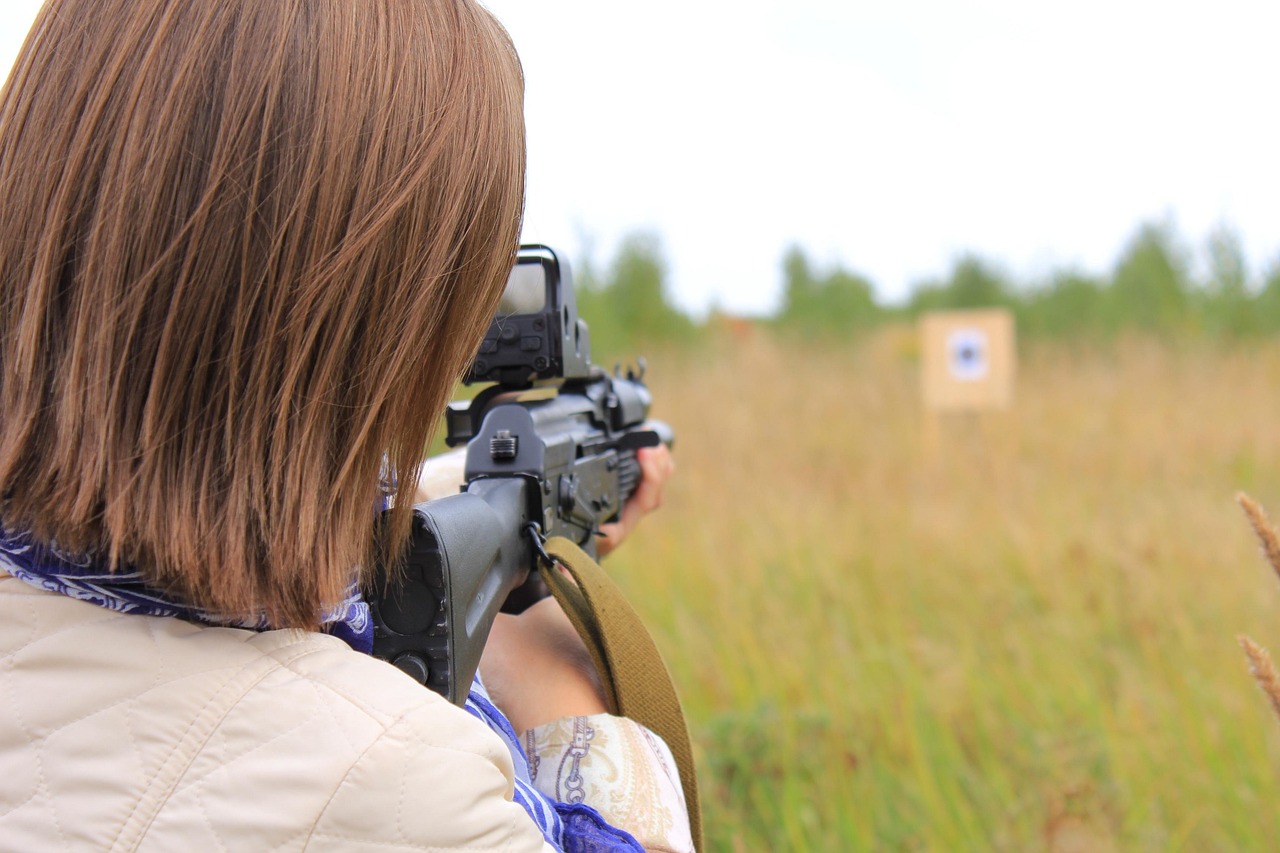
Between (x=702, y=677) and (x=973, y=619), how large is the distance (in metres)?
0.80

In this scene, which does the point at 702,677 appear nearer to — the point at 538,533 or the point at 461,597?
the point at 538,533

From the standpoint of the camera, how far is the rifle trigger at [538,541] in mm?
861

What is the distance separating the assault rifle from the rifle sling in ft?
0.16

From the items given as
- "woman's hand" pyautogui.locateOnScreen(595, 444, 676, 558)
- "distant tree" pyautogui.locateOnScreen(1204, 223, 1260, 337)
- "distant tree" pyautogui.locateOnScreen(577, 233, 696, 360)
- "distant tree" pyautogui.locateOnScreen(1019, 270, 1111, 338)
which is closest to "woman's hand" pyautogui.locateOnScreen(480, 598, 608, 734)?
"woman's hand" pyautogui.locateOnScreen(595, 444, 676, 558)

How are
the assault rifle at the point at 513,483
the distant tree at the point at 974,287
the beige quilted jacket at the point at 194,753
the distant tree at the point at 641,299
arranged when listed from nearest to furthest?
the beige quilted jacket at the point at 194,753
the assault rifle at the point at 513,483
the distant tree at the point at 641,299
the distant tree at the point at 974,287

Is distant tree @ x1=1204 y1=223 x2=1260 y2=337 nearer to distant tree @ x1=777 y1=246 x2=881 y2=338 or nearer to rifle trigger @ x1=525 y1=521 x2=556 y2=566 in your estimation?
distant tree @ x1=777 y1=246 x2=881 y2=338

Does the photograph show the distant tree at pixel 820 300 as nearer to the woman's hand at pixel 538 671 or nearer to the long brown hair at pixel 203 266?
the woman's hand at pixel 538 671

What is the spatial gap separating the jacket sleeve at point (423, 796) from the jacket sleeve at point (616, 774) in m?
0.21

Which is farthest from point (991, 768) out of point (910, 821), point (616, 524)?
point (616, 524)

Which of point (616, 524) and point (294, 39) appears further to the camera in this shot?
point (616, 524)

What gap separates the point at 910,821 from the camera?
1676mm

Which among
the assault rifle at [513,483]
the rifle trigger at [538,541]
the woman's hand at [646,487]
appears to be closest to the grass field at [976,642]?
the woman's hand at [646,487]

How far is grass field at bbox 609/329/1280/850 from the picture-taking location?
5.47ft

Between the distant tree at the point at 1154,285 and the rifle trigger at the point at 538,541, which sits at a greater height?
the distant tree at the point at 1154,285
